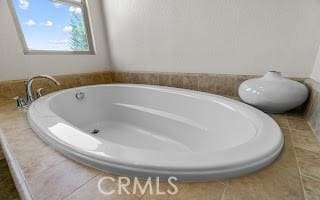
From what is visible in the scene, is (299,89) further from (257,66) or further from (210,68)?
(210,68)

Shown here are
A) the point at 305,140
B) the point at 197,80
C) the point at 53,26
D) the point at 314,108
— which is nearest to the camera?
the point at 305,140

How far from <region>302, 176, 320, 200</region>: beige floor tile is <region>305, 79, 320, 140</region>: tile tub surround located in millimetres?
345

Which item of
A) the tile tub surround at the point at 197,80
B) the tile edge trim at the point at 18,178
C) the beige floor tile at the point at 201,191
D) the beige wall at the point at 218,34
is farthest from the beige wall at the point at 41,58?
the beige floor tile at the point at 201,191

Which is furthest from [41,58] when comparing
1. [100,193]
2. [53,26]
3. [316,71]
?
[316,71]

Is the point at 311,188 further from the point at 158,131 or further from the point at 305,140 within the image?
the point at 158,131

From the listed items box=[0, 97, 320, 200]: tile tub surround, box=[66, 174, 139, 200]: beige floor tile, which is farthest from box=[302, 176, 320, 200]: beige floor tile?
box=[66, 174, 139, 200]: beige floor tile

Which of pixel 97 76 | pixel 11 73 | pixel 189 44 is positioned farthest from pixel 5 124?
pixel 189 44

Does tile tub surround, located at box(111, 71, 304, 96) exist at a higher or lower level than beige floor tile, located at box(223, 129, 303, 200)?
higher

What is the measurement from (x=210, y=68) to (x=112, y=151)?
113 centimetres

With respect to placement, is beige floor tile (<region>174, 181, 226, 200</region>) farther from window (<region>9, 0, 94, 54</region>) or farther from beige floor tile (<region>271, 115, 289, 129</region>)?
window (<region>9, 0, 94, 54</region>)

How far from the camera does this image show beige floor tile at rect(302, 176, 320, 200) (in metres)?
0.38

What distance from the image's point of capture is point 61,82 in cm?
161

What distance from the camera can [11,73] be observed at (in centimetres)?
133

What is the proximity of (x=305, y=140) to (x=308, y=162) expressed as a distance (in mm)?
187
